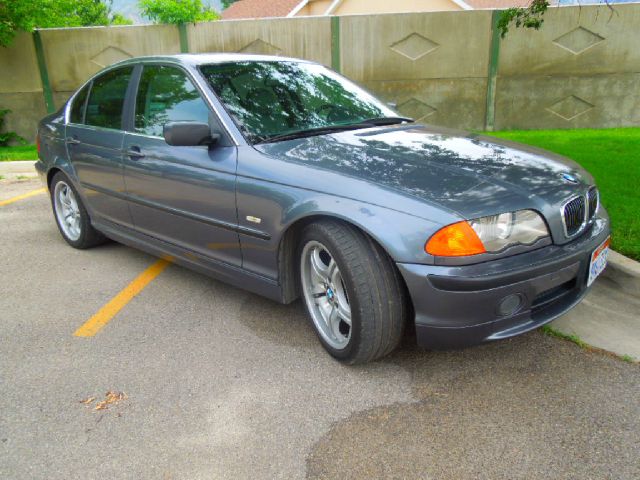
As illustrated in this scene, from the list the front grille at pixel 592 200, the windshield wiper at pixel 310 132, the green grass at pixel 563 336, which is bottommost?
the green grass at pixel 563 336

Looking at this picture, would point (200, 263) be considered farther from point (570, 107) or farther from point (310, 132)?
point (570, 107)

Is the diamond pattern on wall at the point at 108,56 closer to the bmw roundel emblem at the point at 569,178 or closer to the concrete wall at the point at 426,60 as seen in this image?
the concrete wall at the point at 426,60

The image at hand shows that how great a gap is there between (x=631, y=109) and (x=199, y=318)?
1044 centimetres

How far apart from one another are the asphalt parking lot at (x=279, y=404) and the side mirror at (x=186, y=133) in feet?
3.73

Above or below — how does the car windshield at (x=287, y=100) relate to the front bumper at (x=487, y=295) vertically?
above

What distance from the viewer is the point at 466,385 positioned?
2.66m

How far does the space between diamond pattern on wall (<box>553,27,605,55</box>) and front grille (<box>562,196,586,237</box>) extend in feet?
29.5

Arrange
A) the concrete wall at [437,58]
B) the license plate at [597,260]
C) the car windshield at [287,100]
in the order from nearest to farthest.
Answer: the license plate at [597,260] → the car windshield at [287,100] → the concrete wall at [437,58]

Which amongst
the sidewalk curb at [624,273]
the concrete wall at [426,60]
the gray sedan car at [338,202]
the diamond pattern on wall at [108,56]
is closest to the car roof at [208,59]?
the gray sedan car at [338,202]

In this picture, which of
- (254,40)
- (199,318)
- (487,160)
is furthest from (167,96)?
(254,40)

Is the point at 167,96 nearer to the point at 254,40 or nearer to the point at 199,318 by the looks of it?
the point at 199,318

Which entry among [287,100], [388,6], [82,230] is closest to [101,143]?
[82,230]

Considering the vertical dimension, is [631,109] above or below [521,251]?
below

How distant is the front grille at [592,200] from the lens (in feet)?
9.39
